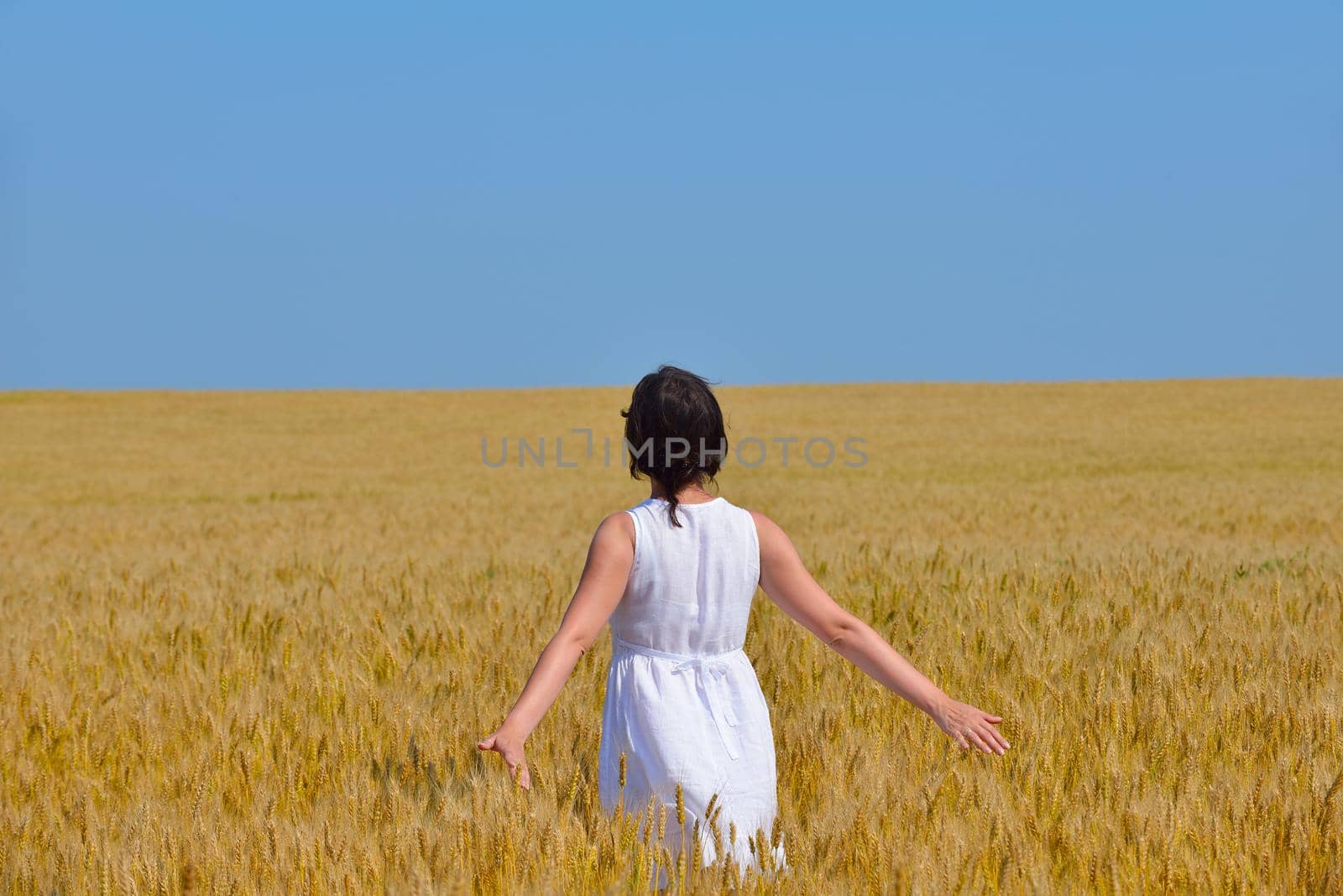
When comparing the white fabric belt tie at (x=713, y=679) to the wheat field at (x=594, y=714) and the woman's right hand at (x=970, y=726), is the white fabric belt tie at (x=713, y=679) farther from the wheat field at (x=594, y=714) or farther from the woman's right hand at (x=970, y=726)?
the woman's right hand at (x=970, y=726)

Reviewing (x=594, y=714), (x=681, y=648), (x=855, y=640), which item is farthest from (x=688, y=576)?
(x=594, y=714)

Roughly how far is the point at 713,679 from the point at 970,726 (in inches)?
23.7

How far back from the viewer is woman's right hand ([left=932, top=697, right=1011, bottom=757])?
2672 mm

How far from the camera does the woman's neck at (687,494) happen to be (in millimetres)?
2631

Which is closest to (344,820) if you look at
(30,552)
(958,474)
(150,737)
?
(150,737)

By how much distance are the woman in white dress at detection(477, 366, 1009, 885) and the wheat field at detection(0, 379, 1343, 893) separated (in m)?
0.15

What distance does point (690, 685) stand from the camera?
265 cm

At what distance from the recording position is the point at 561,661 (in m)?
2.58

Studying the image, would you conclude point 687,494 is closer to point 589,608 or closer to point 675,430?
point 675,430

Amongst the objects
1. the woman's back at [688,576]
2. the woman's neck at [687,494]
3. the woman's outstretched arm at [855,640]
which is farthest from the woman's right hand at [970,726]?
the woman's neck at [687,494]

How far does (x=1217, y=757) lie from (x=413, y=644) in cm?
318

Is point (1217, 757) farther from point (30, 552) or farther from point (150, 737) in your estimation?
point (30, 552)

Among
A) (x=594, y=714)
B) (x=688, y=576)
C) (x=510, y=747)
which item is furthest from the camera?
(x=594, y=714)

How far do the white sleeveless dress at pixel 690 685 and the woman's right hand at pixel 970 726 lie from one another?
0.41 meters
